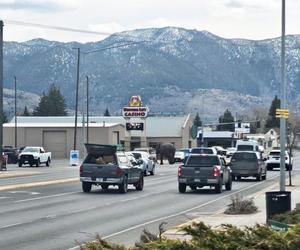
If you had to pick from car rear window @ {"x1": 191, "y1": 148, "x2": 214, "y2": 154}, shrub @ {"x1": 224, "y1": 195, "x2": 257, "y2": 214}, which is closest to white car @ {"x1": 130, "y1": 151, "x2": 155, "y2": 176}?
car rear window @ {"x1": 191, "y1": 148, "x2": 214, "y2": 154}

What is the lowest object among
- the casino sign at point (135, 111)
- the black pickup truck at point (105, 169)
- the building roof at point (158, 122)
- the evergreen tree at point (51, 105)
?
the black pickup truck at point (105, 169)

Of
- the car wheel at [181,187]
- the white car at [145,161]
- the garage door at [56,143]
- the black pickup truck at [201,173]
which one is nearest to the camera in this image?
the black pickup truck at [201,173]

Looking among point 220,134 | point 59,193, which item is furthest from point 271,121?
point 59,193

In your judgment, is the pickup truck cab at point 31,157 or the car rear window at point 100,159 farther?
the pickup truck cab at point 31,157

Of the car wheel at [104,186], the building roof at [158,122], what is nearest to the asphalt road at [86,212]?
the car wheel at [104,186]

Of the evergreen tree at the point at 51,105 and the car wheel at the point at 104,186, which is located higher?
the evergreen tree at the point at 51,105

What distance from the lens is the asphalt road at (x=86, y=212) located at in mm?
18062

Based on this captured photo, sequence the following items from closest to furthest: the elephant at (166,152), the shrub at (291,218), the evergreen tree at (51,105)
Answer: the shrub at (291,218), the elephant at (166,152), the evergreen tree at (51,105)

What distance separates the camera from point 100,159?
35219mm

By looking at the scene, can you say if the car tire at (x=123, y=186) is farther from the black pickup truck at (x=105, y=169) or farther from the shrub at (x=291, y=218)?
the shrub at (x=291, y=218)

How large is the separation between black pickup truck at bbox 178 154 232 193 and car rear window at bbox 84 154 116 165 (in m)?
3.01

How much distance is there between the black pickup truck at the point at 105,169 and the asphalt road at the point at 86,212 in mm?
526

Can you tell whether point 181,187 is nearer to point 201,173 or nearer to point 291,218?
point 201,173

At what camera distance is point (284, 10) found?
90.6 feet
